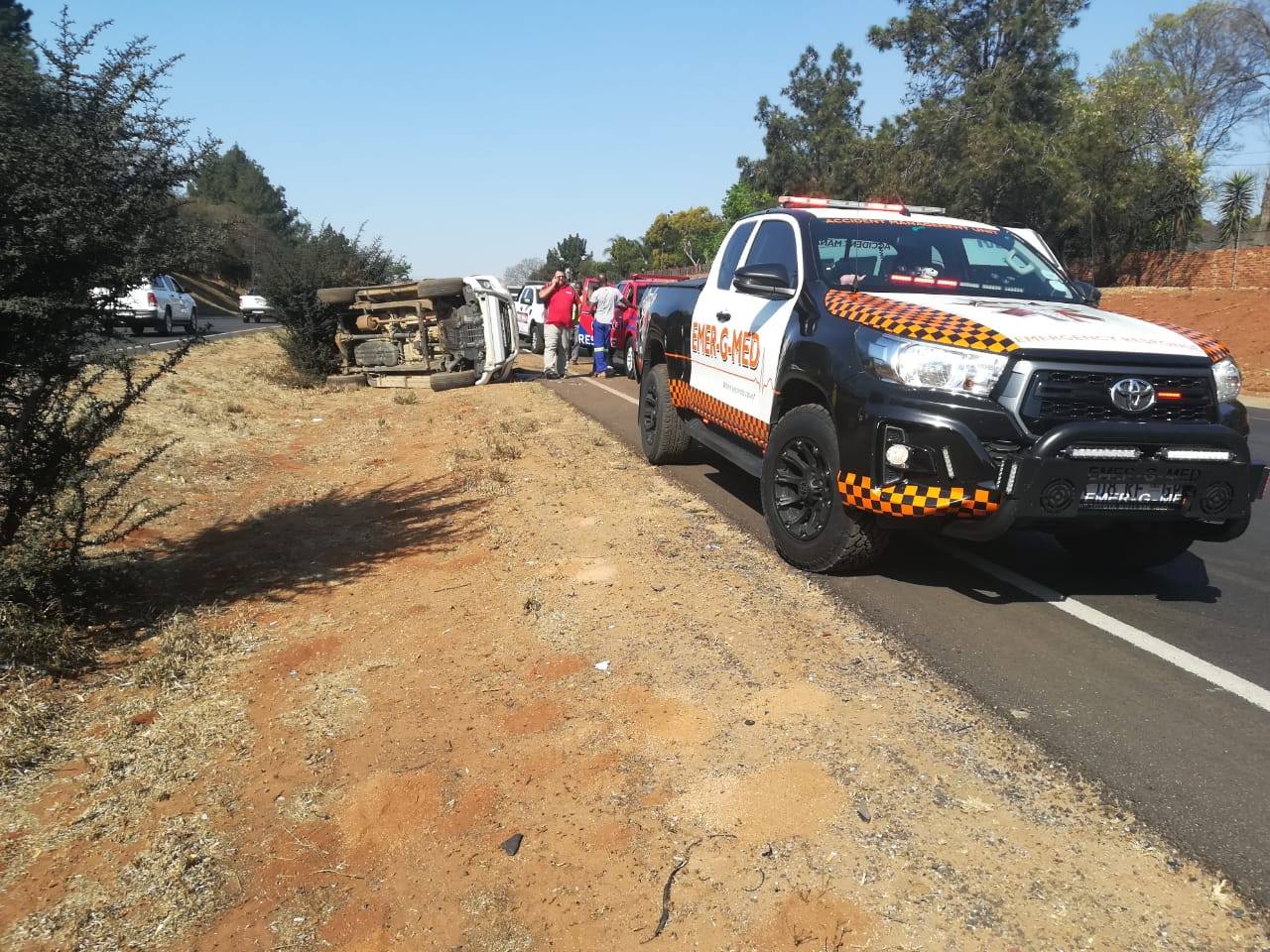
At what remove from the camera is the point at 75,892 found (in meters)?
2.73

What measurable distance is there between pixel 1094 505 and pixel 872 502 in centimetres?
97

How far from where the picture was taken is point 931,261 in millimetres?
5652

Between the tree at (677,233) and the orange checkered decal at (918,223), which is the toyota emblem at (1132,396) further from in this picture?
the tree at (677,233)

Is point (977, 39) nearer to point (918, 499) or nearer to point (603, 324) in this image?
point (603, 324)

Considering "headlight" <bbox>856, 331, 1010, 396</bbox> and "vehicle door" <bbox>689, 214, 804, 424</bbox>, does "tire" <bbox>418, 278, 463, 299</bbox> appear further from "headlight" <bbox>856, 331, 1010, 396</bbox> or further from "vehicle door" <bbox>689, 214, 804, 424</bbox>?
A: "headlight" <bbox>856, 331, 1010, 396</bbox>

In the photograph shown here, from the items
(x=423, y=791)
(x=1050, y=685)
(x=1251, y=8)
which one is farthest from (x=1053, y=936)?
(x=1251, y=8)

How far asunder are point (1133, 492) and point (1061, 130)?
3152 centimetres

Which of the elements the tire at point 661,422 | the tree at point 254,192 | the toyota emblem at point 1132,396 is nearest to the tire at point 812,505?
the toyota emblem at point 1132,396

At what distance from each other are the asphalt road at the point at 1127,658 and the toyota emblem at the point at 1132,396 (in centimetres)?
111

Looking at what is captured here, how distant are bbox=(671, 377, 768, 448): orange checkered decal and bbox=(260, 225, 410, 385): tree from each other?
10.2 metres

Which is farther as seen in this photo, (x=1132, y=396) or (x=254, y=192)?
(x=254, y=192)

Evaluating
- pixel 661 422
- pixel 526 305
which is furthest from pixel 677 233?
pixel 661 422

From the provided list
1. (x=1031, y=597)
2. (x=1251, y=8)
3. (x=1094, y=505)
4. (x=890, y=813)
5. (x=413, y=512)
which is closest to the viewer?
(x=890, y=813)

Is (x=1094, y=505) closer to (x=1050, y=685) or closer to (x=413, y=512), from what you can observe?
(x=1050, y=685)
